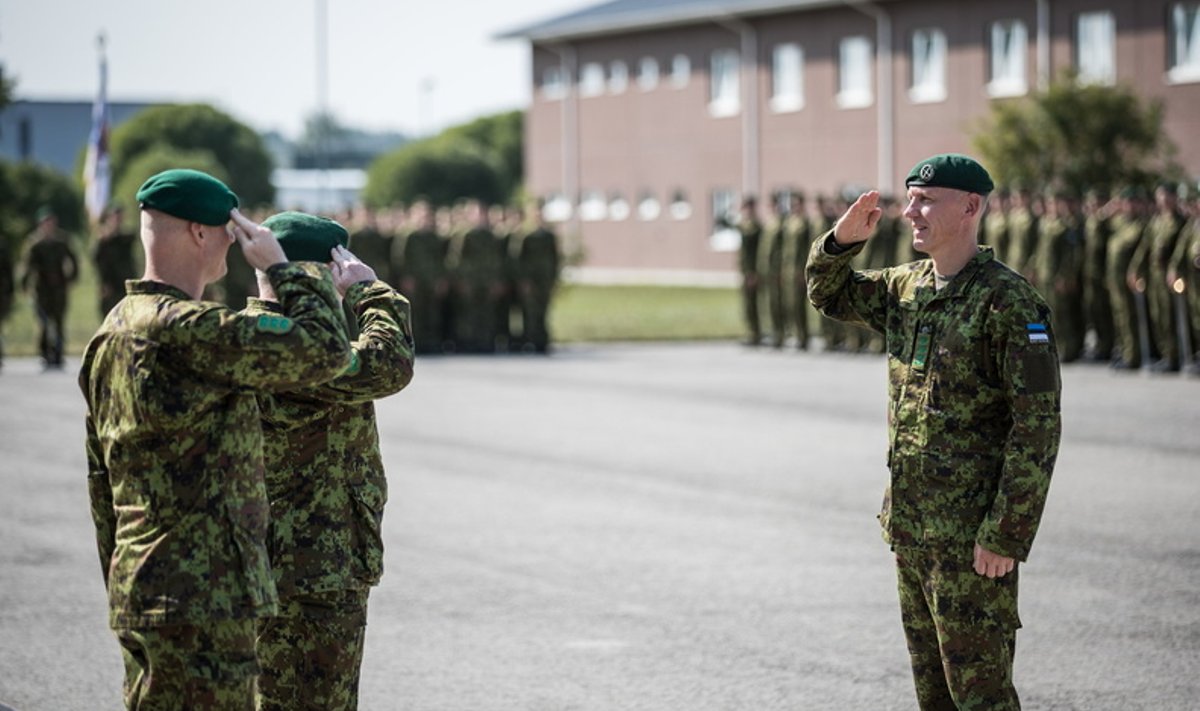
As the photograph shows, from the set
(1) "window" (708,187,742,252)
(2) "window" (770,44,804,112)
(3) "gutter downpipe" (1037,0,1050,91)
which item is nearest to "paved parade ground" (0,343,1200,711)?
(3) "gutter downpipe" (1037,0,1050,91)

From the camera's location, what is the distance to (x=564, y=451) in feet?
49.8

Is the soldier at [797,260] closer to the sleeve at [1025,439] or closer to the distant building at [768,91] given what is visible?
the distant building at [768,91]

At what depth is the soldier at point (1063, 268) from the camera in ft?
74.3

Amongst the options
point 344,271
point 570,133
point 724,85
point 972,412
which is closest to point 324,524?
point 344,271

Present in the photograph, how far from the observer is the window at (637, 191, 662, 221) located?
5428 centimetres

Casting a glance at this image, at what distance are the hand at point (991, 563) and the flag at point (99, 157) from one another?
946 inches

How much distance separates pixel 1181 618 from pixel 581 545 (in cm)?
350

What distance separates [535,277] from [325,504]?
68.6 ft

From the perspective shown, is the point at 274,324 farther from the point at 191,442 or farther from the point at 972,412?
the point at 972,412

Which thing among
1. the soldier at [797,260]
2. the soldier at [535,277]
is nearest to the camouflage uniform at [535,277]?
the soldier at [535,277]

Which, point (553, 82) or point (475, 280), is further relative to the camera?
point (553, 82)

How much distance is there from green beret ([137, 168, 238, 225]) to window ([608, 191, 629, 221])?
5080 cm

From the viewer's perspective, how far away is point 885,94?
44.9 meters

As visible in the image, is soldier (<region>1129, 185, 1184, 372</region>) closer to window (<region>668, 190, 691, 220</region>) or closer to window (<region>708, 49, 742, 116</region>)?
window (<region>708, 49, 742, 116</region>)
